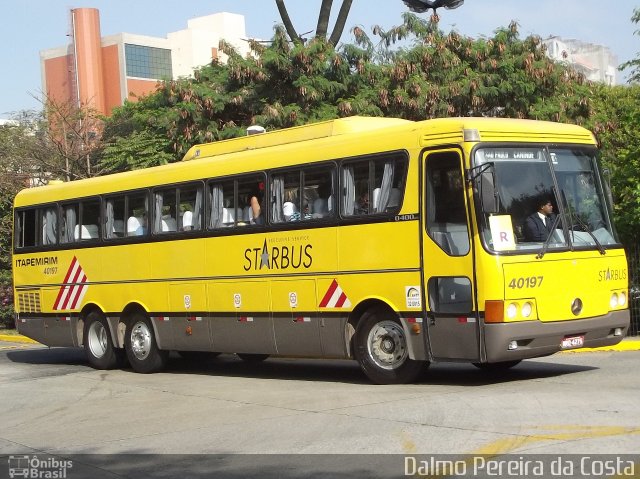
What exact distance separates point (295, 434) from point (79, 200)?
10.4 m

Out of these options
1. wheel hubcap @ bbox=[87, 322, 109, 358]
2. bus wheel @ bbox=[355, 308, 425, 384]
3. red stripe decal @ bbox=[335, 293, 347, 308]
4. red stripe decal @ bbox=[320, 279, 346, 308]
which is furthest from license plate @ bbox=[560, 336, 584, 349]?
wheel hubcap @ bbox=[87, 322, 109, 358]

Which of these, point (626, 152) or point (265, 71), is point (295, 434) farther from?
point (265, 71)

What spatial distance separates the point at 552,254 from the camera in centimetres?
1255

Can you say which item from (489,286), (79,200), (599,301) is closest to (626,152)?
(599,301)

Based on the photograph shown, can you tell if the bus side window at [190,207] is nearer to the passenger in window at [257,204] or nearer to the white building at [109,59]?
the passenger in window at [257,204]

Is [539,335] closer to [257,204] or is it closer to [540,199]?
[540,199]

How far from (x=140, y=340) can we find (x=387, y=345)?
577cm

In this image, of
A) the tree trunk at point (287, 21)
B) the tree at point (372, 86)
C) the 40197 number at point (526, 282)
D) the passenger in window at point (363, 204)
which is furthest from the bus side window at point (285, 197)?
the tree trunk at point (287, 21)

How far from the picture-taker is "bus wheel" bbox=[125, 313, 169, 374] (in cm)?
1748

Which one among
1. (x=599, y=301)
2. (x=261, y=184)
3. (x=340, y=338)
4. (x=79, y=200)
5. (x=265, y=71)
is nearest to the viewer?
(x=599, y=301)

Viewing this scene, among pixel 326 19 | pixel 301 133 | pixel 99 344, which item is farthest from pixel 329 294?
pixel 326 19

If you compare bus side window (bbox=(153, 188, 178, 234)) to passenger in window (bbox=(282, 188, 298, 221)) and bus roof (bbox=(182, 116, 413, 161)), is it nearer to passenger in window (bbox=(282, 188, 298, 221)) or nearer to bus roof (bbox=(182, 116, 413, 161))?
bus roof (bbox=(182, 116, 413, 161))

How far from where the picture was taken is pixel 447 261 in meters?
12.6

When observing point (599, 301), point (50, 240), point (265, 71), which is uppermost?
point (265, 71)
